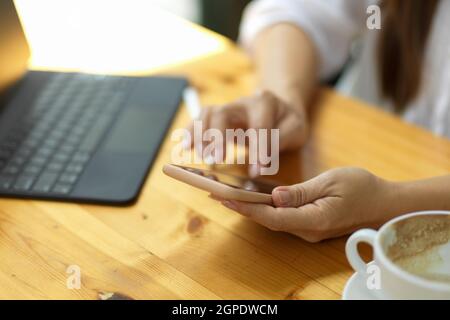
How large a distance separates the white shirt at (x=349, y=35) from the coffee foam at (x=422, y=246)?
0.50 meters

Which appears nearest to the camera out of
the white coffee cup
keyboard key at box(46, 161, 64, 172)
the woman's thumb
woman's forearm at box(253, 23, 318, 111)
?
the white coffee cup

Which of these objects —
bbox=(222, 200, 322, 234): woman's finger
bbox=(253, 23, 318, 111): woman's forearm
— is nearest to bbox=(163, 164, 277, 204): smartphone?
bbox=(222, 200, 322, 234): woman's finger

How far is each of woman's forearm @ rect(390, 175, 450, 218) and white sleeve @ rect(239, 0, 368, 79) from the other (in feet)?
1.33

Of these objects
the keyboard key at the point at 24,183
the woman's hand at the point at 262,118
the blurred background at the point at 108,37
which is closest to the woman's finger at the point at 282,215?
the woman's hand at the point at 262,118

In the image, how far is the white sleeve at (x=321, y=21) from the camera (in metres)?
0.93

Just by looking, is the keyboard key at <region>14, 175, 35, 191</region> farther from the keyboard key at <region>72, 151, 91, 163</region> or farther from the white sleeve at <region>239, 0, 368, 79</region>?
the white sleeve at <region>239, 0, 368, 79</region>

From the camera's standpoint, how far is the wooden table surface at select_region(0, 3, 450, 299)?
20.9 inches

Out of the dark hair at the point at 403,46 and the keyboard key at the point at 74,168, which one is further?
the dark hair at the point at 403,46

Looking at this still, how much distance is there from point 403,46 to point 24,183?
23.9 inches

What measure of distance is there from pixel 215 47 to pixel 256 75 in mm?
107

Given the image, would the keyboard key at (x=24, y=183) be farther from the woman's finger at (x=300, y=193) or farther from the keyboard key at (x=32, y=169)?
the woman's finger at (x=300, y=193)

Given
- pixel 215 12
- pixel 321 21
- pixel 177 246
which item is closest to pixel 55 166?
pixel 177 246
